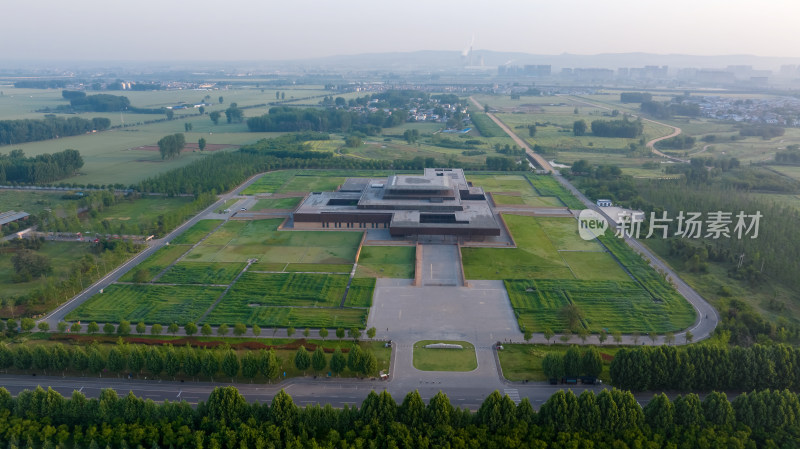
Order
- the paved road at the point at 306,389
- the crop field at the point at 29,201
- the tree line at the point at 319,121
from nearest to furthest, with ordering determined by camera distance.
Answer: the paved road at the point at 306,389, the crop field at the point at 29,201, the tree line at the point at 319,121

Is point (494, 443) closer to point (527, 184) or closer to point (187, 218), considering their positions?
point (187, 218)

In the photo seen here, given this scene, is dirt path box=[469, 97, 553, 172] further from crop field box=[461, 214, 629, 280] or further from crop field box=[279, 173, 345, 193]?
crop field box=[279, 173, 345, 193]

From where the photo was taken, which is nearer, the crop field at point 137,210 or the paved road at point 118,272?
the paved road at point 118,272

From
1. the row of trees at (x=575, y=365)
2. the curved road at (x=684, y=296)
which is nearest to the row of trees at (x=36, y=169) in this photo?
the curved road at (x=684, y=296)

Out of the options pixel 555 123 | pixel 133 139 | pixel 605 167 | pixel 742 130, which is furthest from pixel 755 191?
pixel 133 139

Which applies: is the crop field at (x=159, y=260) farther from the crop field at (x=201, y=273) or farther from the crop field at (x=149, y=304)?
the crop field at (x=149, y=304)

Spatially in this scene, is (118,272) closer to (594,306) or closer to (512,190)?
(594,306)

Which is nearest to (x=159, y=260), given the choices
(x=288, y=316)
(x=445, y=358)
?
(x=288, y=316)
